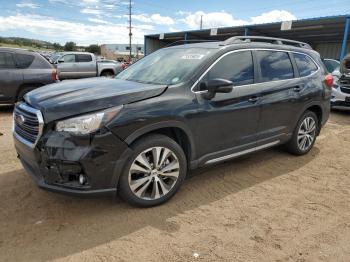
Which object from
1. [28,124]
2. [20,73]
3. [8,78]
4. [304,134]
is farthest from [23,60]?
[304,134]

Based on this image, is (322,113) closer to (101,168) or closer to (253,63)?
(253,63)

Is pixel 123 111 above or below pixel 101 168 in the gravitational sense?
above

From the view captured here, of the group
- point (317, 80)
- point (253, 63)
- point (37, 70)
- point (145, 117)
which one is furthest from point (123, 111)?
point (37, 70)

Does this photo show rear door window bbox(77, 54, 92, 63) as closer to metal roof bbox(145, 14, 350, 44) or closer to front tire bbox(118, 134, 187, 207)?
metal roof bbox(145, 14, 350, 44)

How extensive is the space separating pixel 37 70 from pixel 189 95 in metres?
6.68

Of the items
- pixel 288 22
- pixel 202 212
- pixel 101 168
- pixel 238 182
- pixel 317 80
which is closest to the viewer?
pixel 101 168

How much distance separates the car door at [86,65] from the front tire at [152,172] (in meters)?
15.3

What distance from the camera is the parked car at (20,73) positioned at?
8.49m

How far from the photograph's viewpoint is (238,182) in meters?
4.31

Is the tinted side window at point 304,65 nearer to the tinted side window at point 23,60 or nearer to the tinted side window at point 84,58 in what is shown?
the tinted side window at point 23,60

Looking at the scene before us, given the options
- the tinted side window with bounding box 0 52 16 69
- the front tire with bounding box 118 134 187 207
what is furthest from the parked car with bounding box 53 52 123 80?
the front tire with bounding box 118 134 187 207

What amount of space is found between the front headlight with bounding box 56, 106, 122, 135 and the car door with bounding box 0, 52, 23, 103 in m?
6.41

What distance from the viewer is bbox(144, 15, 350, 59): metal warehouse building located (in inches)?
844

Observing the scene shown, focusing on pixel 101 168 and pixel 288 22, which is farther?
pixel 288 22
